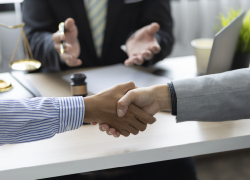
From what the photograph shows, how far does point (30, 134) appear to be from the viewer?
707 mm

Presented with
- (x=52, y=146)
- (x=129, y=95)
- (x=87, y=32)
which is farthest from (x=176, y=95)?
(x=87, y=32)

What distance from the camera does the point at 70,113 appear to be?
0.76 meters

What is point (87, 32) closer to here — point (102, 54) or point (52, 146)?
point (102, 54)

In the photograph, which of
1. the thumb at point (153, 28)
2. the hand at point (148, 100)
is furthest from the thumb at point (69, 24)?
the hand at point (148, 100)

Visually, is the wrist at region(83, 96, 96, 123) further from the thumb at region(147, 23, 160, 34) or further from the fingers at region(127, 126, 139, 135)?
the thumb at region(147, 23, 160, 34)

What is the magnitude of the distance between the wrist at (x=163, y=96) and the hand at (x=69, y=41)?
433 millimetres

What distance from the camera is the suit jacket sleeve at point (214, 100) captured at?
77cm

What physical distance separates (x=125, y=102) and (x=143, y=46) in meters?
0.56

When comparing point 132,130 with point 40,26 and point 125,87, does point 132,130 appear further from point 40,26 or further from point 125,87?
point 40,26

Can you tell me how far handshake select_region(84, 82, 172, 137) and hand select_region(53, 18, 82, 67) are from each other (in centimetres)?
34

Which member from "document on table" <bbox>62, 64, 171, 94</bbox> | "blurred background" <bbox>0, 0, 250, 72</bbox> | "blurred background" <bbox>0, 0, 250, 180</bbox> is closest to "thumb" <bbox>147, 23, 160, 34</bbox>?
"document on table" <bbox>62, 64, 171, 94</bbox>

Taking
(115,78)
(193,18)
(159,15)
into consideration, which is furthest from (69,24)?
(193,18)

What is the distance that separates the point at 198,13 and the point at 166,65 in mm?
1494

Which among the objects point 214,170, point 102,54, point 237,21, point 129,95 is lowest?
point 214,170
